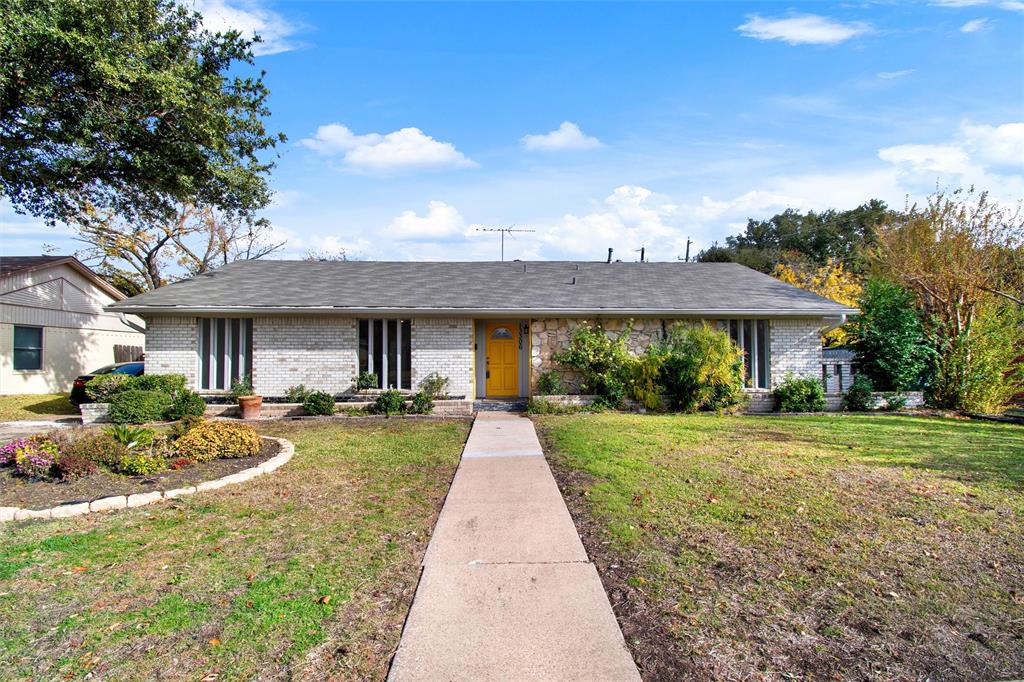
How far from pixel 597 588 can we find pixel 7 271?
23245 mm

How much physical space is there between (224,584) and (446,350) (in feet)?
35.0

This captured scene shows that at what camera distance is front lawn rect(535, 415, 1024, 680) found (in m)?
3.13

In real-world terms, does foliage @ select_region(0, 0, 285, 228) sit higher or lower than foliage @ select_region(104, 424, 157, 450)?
higher

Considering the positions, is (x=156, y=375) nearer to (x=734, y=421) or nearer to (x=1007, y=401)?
(x=734, y=421)

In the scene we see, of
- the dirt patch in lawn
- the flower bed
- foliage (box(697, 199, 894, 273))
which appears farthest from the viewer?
foliage (box(697, 199, 894, 273))

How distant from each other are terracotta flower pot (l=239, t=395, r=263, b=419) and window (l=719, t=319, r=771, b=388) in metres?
11.9

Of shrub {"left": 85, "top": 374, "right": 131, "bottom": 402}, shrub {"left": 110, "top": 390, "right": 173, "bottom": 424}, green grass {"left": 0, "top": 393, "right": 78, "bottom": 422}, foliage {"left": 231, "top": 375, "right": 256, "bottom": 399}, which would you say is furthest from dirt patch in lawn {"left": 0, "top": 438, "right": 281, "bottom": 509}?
green grass {"left": 0, "top": 393, "right": 78, "bottom": 422}

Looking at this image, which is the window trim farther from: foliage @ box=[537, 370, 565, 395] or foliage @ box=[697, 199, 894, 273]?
foliage @ box=[697, 199, 894, 273]

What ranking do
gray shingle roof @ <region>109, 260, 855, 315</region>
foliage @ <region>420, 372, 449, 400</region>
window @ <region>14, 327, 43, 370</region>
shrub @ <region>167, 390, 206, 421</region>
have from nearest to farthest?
shrub @ <region>167, 390, 206, 421</region>
gray shingle roof @ <region>109, 260, 855, 315</region>
foliage @ <region>420, 372, 449, 400</region>
window @ <region>14, 327, 43, 370</region>

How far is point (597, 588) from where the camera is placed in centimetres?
390

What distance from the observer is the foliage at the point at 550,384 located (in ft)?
46.5

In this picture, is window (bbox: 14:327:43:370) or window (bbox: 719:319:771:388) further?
window (bbox: 14:327:43:370)

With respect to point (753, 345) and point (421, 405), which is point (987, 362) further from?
point (421, 405)

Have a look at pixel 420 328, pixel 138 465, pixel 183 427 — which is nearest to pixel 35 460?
pixel 138 465
